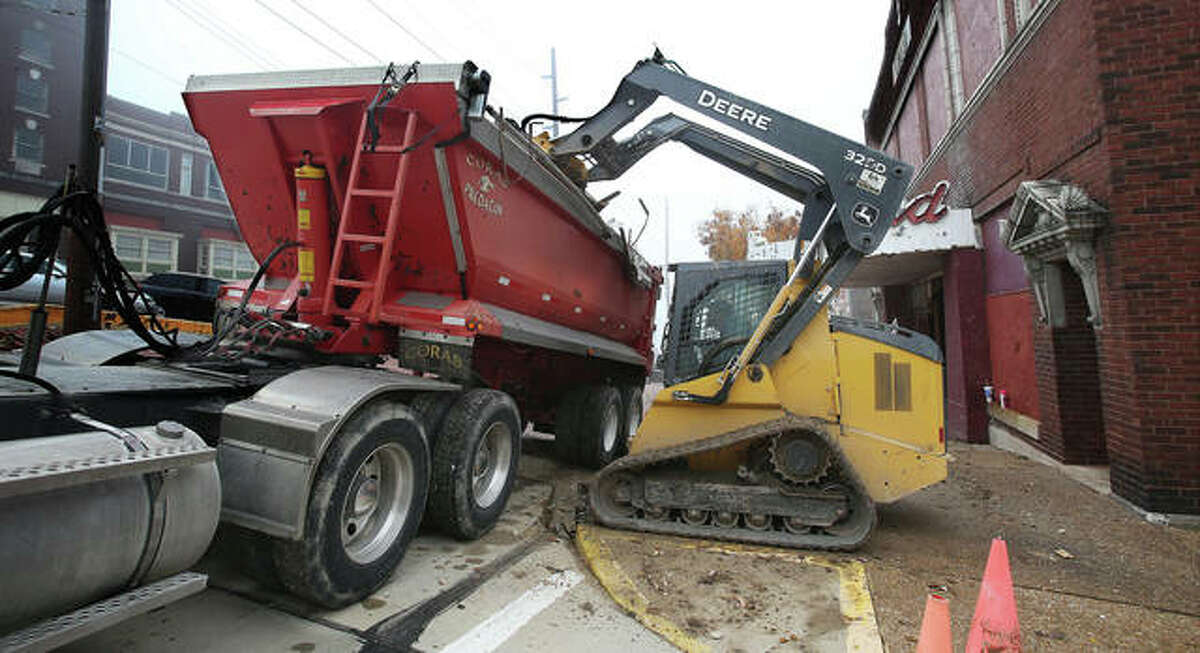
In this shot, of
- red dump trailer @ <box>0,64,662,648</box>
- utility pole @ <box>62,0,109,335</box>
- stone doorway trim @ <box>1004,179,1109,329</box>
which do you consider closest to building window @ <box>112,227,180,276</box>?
utility pole @ <box>62,0,109,335</box>

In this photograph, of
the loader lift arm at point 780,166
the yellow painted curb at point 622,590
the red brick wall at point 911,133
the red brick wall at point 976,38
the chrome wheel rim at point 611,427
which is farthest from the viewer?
the red brick wall at point 911,133

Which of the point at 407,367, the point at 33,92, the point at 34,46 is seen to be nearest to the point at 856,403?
the point at 407,367

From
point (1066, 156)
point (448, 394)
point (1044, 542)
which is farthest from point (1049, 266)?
point (448, 394)

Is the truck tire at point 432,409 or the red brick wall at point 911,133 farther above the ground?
the red brick wall at point 911,133

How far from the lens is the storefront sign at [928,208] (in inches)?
375

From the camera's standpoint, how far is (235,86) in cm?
401

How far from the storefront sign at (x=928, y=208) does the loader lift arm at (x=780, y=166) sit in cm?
537

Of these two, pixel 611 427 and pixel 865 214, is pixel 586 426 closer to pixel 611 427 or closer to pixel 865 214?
pixel 611 427

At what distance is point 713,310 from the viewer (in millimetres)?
5367

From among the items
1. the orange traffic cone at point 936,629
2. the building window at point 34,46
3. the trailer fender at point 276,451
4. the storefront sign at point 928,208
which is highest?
the building window at point 34,46

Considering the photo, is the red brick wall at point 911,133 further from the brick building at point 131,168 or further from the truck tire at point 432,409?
the brick building at point 131,168

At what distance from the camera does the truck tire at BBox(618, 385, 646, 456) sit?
7.91 m

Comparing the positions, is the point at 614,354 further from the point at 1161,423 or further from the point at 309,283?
the point at 1161,423

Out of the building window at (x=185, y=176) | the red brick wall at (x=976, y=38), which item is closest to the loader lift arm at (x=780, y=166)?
the red brick wall at (x=976, y=38)
